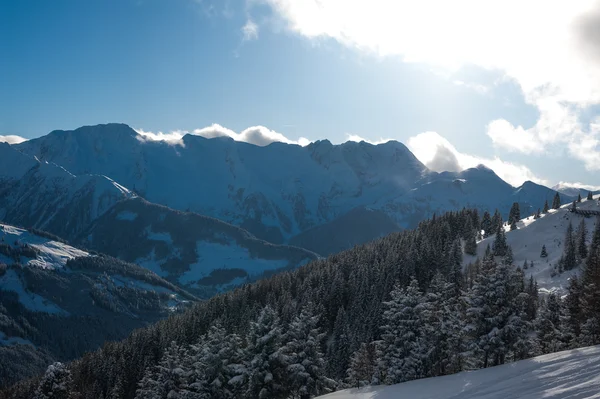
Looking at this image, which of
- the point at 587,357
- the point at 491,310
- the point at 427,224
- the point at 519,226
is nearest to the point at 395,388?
the point at 491,310

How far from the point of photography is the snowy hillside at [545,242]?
126 meters

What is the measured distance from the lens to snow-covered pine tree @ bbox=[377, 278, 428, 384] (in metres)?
47.8

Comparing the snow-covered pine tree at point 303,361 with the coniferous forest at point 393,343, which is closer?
the coniferous forest at point 393,343

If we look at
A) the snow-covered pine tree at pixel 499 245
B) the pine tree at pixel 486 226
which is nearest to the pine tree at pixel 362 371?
the snow-covered pine tree at pixel 499 245

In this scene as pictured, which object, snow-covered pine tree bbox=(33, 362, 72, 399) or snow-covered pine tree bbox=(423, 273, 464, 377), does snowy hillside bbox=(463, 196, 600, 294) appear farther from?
snow-covered pine tree bbox=(33, 362, 72, 399)

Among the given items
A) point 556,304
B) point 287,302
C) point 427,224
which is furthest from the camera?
point 427,224

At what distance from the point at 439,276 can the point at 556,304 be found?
25.9m

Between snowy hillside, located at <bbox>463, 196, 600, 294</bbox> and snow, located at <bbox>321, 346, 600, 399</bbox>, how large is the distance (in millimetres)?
85903

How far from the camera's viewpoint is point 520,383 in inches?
1273

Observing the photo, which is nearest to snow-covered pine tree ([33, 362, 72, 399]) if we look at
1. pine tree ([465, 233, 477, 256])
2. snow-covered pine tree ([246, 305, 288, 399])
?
snow-covered pine tree ([246, 305, 288, 399])

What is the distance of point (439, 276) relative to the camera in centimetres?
6594

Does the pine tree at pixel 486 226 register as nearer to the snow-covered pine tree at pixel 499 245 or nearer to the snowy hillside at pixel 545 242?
the snowy hillside at pixel 545 242

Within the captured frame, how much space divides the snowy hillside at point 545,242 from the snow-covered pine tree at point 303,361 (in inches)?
3442

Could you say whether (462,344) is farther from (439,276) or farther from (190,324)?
(190,324)
